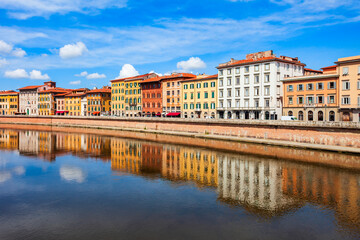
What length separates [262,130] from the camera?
48219mm

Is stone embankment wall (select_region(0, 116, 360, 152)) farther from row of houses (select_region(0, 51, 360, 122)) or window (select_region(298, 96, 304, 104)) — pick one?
window (select_region(298, 96, 304, 104))

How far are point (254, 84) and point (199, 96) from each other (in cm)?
1697

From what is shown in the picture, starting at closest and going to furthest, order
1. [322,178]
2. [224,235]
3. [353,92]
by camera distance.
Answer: [224,235]
[322,178]
[353,92]

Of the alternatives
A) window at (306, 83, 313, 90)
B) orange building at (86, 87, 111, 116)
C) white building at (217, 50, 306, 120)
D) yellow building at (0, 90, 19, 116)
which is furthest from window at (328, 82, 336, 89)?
yellow building at (0, 90, 19, 116)

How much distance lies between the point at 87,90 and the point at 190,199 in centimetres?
11319

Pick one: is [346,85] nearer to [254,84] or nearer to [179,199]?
[254,84]

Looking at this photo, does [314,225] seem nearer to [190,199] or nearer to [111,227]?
[190,199]

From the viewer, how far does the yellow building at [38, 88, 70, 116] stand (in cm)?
13038

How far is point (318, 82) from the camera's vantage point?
56.0 m

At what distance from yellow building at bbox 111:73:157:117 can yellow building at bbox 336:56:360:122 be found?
206ft

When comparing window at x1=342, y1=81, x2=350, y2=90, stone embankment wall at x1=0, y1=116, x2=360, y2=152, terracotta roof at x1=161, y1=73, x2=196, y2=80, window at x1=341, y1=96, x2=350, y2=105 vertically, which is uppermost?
terracotta roof at x1=161, y1=73, x2=196, y2=80

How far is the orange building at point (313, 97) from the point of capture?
5399cm

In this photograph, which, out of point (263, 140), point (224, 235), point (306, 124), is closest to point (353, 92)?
point (306, 124)

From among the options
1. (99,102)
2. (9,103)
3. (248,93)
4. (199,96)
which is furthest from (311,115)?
(9,103)
